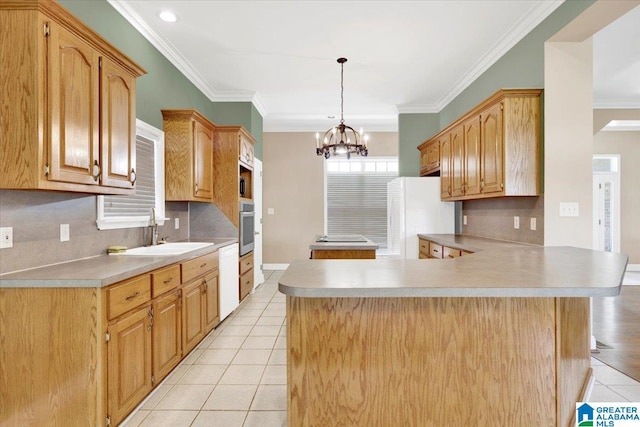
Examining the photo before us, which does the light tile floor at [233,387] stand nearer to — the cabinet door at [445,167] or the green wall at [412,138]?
the cabinet door at [445,167]

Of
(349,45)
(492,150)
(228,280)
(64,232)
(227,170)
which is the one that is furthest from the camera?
(227,170)

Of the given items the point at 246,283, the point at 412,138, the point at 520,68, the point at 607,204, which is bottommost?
the point at 246,283

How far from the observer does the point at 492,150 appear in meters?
3.23

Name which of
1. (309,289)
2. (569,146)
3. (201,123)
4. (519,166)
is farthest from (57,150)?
(569,146)

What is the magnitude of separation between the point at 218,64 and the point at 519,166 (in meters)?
3.46

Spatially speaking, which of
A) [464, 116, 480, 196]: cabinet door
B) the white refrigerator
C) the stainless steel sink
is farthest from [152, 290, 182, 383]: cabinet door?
the white refrigerator

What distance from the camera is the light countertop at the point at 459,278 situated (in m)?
1.26

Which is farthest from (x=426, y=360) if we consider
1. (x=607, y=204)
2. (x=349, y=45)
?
(x=607, y=204)

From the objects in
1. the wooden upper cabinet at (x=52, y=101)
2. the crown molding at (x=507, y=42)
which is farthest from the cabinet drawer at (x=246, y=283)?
the crown molding at (x=507, y=42)

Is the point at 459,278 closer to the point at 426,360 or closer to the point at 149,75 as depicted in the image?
the point at 426,360

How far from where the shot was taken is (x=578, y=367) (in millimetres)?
1600

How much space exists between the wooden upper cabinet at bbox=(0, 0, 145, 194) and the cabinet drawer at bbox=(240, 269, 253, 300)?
8.40 ft

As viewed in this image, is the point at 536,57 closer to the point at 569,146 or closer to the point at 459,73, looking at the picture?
the point at 569,146

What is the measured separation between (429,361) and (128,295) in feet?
5.26
